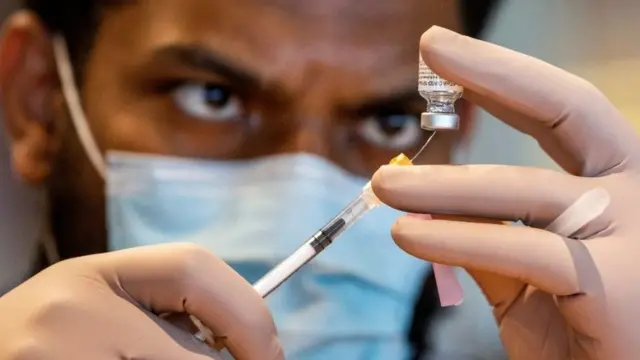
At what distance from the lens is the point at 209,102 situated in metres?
0.92

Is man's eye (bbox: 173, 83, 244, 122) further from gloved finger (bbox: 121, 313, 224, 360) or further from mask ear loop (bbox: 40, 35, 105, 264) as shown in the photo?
gloved finger (bbox: 121, 313, 224, 360)

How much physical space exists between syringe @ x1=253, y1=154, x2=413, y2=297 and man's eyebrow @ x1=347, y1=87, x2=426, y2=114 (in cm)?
25

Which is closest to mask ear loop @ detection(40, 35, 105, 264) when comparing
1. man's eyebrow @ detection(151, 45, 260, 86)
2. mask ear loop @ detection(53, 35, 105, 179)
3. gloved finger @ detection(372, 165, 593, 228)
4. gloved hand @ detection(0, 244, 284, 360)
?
mask ear loop @ detection(53, 35, 105, 179)

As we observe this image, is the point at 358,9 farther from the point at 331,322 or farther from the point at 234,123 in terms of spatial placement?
the point at 331,322

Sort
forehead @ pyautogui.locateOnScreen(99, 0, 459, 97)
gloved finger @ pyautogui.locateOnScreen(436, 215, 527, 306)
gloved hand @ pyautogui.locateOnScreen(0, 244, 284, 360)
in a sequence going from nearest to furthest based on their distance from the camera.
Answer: gloved hand @ pyautogui.locateOnScreen(0, 244, 284, 360) → gloved finger @ pyautogui.locateOnScreen(436, 215, 527, 306) → forehead @ pyautogui.locateOnScreen(99, 0, 459, 97)

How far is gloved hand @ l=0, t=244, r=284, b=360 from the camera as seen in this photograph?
23.9 inches

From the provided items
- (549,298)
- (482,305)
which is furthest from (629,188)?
(482,305)

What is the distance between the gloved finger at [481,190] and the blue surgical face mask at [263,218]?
254mm

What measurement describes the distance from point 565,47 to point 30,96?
0.71 metres

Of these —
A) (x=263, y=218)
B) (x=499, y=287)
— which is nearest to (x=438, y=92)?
(x=499, y=287)

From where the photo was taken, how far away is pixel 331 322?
2.95 feet

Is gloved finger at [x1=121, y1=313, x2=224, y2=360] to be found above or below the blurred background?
below

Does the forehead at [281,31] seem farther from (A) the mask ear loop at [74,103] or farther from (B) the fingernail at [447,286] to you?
(B) the fingernail at [447,286]

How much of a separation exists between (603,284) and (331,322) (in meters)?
0.36
